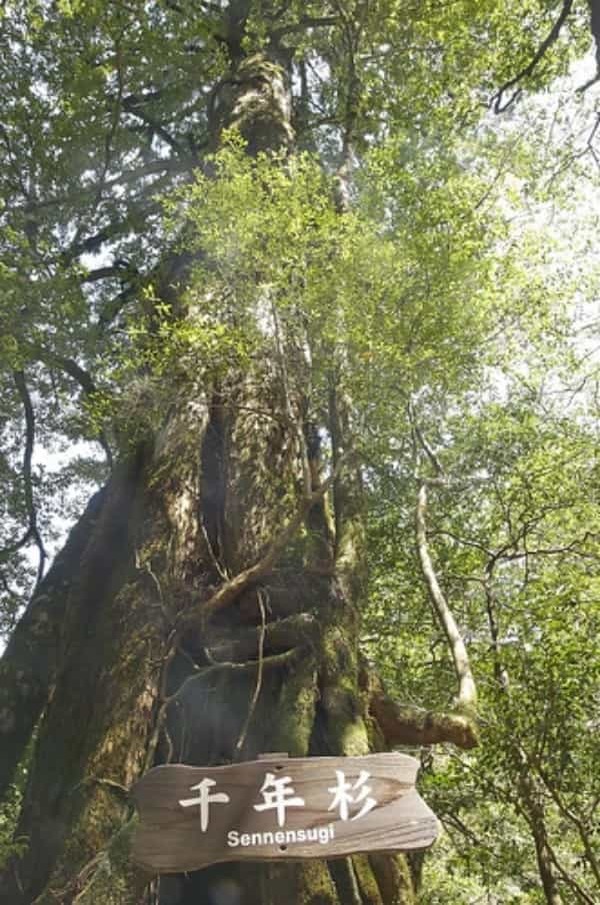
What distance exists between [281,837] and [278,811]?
0.09 metres

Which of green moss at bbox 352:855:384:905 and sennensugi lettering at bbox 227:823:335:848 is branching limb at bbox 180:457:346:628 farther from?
sennensugi lettering at bbox 227:823:335:848

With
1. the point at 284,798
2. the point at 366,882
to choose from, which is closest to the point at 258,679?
the point at 366,882

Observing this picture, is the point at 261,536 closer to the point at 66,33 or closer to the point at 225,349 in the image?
the point at 225,349

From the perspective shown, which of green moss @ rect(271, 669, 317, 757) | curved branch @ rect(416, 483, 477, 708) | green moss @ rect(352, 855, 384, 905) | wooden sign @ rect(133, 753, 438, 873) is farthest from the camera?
curved branch @ rect(416, 483, 477, 708)

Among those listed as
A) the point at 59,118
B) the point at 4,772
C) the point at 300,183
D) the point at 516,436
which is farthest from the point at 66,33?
the point at 4,772

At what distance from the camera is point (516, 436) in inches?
281

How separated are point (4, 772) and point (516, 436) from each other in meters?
5.15

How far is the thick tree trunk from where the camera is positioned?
13.0 feet

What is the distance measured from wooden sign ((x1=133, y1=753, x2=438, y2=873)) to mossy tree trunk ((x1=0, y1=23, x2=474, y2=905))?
0.74 meters

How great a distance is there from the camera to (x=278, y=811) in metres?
2.85

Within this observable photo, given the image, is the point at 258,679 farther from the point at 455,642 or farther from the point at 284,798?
the point at 284,798

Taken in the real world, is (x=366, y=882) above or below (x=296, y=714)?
below

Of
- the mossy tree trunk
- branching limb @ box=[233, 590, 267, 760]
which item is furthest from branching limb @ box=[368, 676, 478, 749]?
branching limb @ box=[233, 590, 267, 760]

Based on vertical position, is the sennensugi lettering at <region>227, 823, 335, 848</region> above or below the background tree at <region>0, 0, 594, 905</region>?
below
